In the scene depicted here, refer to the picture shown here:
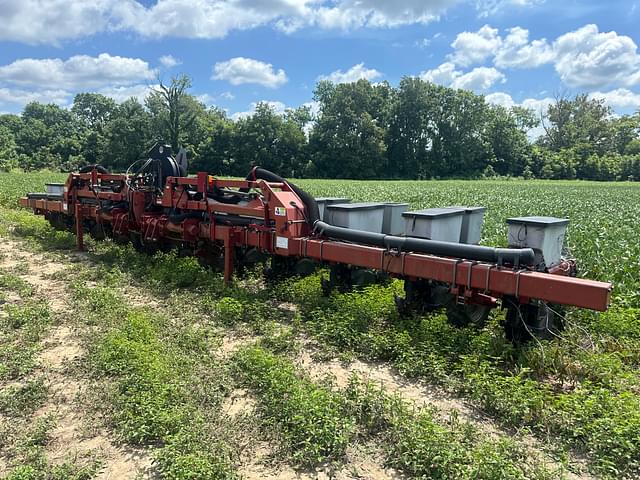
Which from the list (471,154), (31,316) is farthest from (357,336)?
(471,154)

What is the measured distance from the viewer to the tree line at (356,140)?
64.6 m

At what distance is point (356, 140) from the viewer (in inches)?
2763

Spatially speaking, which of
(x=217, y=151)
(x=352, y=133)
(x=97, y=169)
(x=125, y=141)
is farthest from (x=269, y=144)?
(x=97, y=169)

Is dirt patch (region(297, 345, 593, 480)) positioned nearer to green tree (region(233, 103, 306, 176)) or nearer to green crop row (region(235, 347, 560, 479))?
green crop row (region(235, 347, 560, 479))

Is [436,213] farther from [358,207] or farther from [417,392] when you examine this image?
[417,392]

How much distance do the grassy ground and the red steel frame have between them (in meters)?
0.58

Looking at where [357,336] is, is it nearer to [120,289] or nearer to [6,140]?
[120,289]

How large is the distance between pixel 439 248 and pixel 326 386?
69.7 inches

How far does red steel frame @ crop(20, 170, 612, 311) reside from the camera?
3998mm

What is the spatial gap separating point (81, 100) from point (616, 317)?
12206cm

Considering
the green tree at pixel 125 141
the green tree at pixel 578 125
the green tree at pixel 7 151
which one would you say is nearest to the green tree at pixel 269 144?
the green tree at pixel 125 141

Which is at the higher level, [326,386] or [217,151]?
[217,151]

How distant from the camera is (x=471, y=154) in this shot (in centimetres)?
7281

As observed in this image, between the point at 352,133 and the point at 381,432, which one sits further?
the point at 352,133
